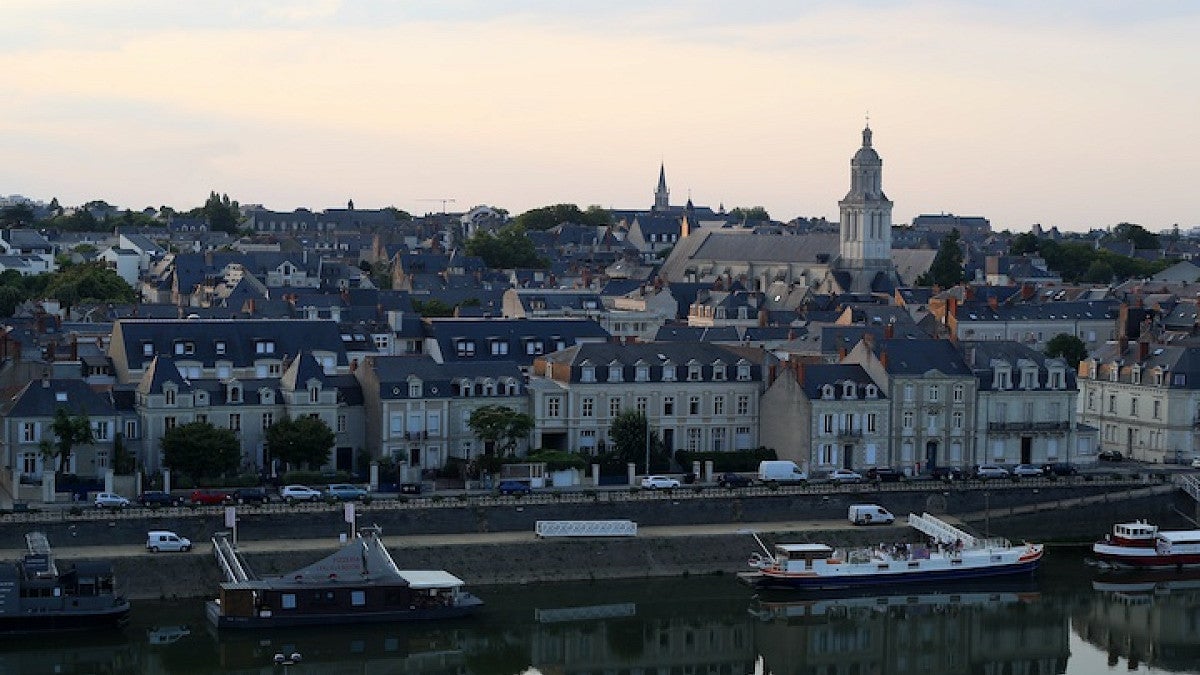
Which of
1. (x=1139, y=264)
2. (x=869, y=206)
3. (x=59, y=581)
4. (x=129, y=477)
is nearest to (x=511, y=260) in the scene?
(x=869, y=206)

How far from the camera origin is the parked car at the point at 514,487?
2106 inches

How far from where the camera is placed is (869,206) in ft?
379

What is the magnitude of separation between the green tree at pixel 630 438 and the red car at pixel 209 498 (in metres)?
11.6

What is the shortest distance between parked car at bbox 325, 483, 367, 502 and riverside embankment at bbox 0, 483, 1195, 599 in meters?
1.09

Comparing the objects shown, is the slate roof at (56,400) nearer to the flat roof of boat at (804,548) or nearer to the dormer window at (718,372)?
the dormer window at (718,372)

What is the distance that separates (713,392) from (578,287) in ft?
143

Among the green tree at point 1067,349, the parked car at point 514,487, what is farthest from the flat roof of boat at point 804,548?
the green tree at point 1067,349

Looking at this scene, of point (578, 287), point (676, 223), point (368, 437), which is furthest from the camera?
point (676, 223)

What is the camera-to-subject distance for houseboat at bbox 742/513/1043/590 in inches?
1989

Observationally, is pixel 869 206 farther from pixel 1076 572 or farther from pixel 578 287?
pixel 1076 572

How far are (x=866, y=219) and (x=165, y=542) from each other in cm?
7232

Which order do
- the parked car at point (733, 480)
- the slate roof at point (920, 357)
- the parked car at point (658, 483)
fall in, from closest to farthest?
1. the parked car at point (658, 483)
2. the parked car at point (733, 480)
3. the slate roof at point (920, 357)

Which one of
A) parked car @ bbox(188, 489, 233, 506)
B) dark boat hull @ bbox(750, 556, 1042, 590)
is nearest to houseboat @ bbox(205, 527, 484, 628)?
parked car @ bbox(188, 489, 233, 506)

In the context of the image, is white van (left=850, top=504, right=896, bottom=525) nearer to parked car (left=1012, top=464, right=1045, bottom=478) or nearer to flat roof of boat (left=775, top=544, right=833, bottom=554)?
flat roof of boat (left=775, top=544, right=833, bottom=554)
